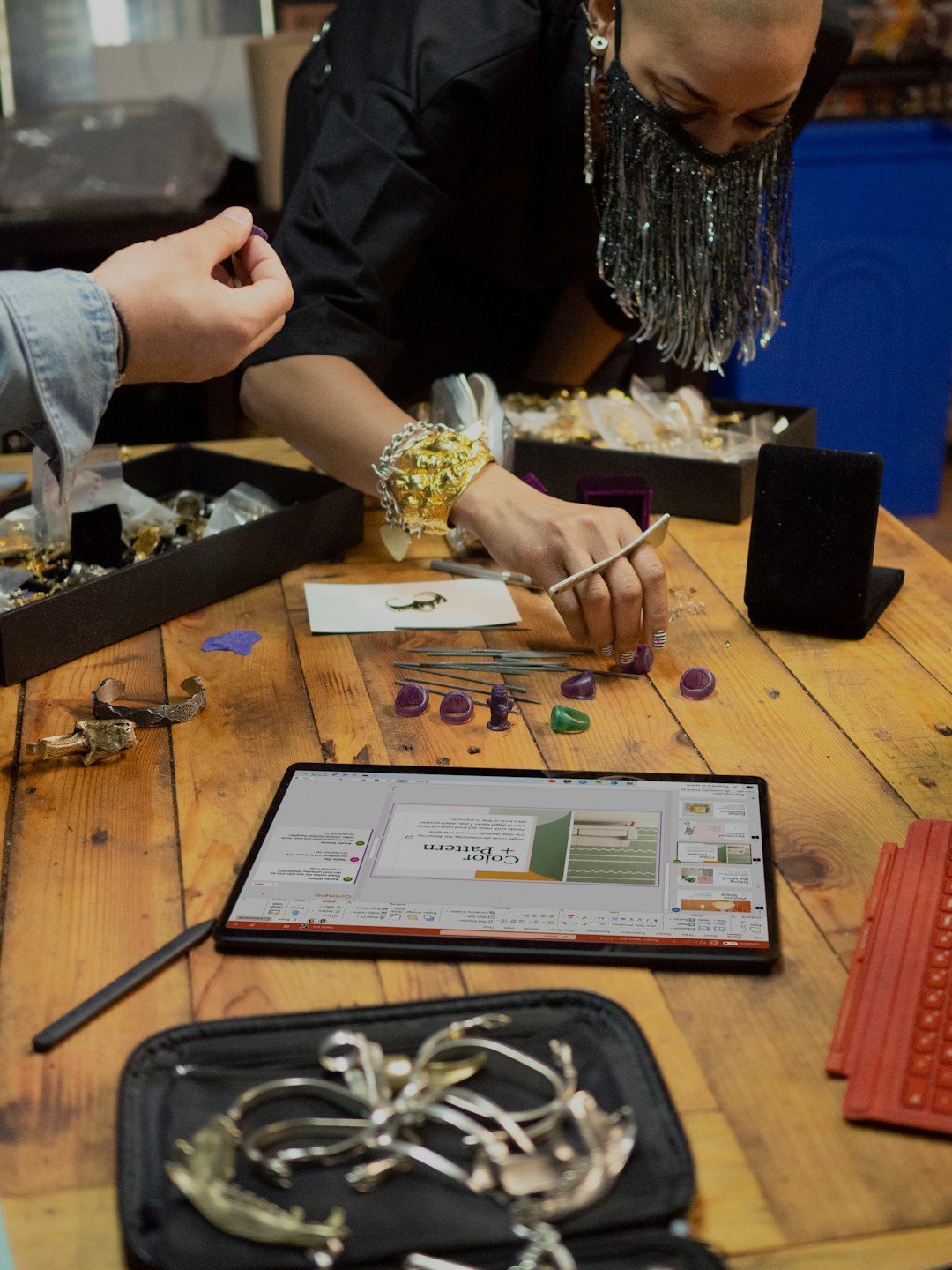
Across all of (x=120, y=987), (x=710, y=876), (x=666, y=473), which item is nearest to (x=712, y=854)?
(x=710, y=876)

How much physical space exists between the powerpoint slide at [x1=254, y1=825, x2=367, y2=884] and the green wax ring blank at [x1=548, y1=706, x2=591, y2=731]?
25 cm

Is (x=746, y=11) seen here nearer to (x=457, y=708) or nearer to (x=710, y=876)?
(x=457, y=708)

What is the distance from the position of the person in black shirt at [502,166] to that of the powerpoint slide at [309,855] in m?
0.39

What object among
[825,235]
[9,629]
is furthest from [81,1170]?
[825,235]

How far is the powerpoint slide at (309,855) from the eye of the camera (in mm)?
884

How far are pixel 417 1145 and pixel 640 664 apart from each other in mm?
666

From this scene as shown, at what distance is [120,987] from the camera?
78cm

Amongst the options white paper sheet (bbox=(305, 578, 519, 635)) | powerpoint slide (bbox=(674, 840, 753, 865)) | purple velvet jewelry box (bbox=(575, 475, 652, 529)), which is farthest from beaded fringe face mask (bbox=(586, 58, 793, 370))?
powerpoint slide (bbox=(674, 840, 753, 865))

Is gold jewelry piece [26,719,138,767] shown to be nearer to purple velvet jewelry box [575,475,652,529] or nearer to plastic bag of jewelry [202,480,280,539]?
plastic bag of jewelry [202,480,280,539]

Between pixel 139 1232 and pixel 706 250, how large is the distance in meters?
1.26

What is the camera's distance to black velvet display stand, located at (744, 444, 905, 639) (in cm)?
123

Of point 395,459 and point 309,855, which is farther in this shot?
point 395,459

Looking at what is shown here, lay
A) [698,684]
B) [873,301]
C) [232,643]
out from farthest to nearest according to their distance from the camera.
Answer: [873,301] < [232,643] < [698,684]

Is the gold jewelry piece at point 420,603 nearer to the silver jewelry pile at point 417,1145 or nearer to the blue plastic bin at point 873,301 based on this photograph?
the silver jewelry pile at point 417,1145
